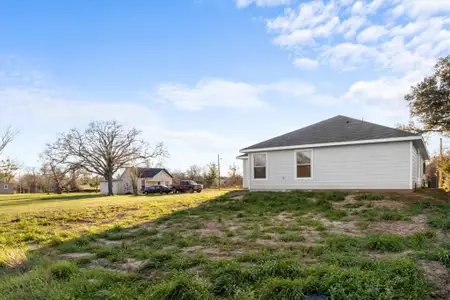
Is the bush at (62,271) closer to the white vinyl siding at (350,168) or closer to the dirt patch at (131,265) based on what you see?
the dirt patch at (131,265)

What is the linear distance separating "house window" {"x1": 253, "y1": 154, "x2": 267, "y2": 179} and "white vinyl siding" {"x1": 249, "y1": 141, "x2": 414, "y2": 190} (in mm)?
272

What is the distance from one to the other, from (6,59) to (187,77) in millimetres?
7426

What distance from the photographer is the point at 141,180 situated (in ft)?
126

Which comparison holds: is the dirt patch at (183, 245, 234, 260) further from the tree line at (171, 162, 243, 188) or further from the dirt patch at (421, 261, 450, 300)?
the tree line at (171, 162, 243, 188)

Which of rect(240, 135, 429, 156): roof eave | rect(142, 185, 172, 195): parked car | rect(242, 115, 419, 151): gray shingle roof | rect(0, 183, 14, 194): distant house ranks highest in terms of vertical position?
rect(242, 115, 419, 151): gray shingle roof

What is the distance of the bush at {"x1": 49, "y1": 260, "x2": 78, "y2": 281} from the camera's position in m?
3.86

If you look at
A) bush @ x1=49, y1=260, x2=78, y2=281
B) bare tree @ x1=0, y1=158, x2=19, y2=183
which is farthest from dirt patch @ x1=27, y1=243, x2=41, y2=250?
bare tree @ x1=0, y1=158, x2=19, y2=183

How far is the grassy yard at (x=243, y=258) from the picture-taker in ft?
9.98

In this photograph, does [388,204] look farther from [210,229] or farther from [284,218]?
[210,229]

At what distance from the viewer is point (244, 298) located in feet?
9.47

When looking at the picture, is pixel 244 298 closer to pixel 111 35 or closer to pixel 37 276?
pixel 37 276

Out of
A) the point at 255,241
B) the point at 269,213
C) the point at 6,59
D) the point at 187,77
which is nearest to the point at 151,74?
the point at 187,77

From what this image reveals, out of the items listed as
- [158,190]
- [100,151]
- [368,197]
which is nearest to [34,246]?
[368,197]

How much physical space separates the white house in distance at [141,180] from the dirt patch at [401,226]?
3460 centimetres
